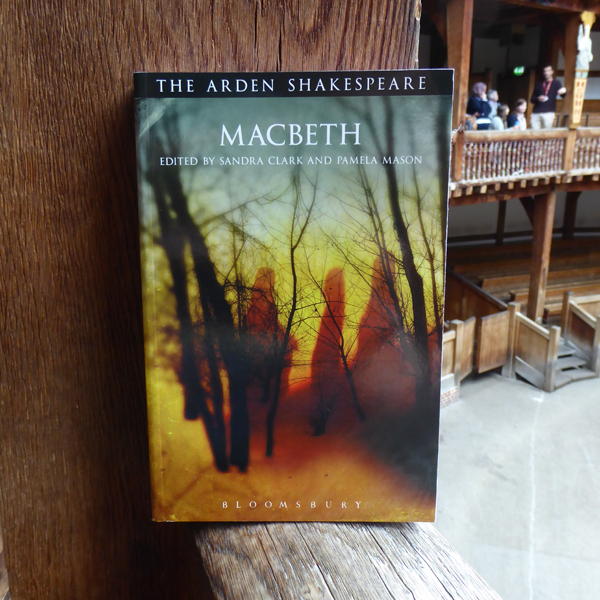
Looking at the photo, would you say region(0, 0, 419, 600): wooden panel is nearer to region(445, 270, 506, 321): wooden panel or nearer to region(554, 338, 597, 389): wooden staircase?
region(445, 270, 506, 321): wooden panel

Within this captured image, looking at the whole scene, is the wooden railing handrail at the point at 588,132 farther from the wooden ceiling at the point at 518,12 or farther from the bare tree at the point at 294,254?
the bare tree at the point at 294,254

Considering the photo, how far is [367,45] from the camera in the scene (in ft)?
1.85

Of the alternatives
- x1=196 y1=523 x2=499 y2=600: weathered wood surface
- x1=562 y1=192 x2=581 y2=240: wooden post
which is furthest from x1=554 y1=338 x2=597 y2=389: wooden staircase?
x1=196 y1=523 x2=499 y2=600: weathered wood surface

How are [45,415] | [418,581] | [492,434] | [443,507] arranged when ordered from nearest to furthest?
[418,581], [45,415], [443,507], [492,434]

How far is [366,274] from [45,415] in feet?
1.21

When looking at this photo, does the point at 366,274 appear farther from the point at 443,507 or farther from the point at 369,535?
the point at 443,507

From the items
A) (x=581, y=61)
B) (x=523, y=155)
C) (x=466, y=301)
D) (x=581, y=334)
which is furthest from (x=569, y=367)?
(x=581, y=61)

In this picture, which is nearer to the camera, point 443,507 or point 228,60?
point 228,60

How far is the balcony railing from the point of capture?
21.4 ft

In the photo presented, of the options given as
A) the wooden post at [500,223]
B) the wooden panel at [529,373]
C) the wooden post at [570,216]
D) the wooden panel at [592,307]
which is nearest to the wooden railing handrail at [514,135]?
the wooden panel at [592,307]

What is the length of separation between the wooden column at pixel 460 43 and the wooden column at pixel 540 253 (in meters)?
2.28

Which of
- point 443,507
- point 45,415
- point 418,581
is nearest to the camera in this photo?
point 418,581

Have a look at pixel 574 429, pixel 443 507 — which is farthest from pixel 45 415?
pixel 574 429

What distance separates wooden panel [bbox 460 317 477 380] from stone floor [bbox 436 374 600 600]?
24cm
